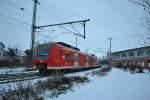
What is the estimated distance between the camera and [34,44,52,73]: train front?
63.0 ft

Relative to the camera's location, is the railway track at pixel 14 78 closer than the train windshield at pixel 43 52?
Yes

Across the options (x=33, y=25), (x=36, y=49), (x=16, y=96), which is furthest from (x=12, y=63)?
(x=16, y=96)

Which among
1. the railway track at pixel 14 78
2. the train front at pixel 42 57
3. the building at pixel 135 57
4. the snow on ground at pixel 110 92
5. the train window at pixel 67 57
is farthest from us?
the building at pixel 135 57

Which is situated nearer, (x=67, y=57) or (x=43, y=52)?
(x=43, y=52)

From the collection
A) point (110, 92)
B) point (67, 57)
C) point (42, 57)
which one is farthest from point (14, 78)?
point (67, 57)

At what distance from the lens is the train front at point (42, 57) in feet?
63.0

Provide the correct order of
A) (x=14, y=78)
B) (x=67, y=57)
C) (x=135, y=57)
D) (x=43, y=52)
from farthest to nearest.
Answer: (x=135, y=57) < (x=67, y=57) < (x=43, y=52) < (x=14, y=78)

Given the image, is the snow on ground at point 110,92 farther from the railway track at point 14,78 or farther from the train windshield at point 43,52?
the train windshield at point 43,52

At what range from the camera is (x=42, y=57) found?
19531 mm

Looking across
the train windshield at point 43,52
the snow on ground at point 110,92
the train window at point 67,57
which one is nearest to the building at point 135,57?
the train window at point 67,57

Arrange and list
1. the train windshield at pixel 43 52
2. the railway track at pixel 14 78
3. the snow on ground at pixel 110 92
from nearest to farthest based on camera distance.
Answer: the snow on ground at pixel 110 92 < the railway track at pixel 14 78 < the train windshield at pixel 43 52

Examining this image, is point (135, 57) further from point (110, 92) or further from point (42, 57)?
point (110, 92)

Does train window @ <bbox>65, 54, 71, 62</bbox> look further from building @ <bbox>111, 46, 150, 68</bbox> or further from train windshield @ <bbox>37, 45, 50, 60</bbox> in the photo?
building @ <bbox>111, 46, 150, 68</bbox>

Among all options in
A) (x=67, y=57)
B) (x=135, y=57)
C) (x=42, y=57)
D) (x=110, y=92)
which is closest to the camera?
(x=110, y=92)
